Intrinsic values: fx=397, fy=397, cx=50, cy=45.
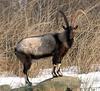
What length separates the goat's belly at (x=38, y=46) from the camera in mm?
4035

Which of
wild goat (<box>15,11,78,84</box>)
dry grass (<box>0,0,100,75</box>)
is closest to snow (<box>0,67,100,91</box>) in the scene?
dry grass (<box>0,0,100,75</box>)

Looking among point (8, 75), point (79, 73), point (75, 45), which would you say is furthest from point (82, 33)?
point (8, 75)

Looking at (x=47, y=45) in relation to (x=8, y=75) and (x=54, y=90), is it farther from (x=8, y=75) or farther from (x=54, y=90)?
(x=8, y=75)

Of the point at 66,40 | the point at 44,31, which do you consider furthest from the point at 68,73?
the point at 66,40

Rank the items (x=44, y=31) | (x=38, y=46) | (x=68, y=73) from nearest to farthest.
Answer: (x=38, y=46)
(x=68, y=73)
(x=44, y=31)

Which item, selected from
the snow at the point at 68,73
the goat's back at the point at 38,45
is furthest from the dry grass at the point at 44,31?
the goat's back at the point at 38,45

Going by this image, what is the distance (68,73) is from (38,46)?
81.7 inches

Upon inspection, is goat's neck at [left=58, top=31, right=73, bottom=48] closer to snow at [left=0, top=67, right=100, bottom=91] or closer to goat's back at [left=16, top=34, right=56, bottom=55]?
goat's back at [left=16, top=34, right=56, bottom=55]

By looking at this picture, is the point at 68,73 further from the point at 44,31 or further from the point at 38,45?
the point at 38,45

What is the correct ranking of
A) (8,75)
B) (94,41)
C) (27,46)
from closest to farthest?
(27,46) < (8,75) < (94,41)

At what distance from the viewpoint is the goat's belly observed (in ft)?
13.2

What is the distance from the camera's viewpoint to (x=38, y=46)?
13.3 feet

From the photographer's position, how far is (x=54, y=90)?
421cm

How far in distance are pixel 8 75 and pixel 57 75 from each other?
2.00m
